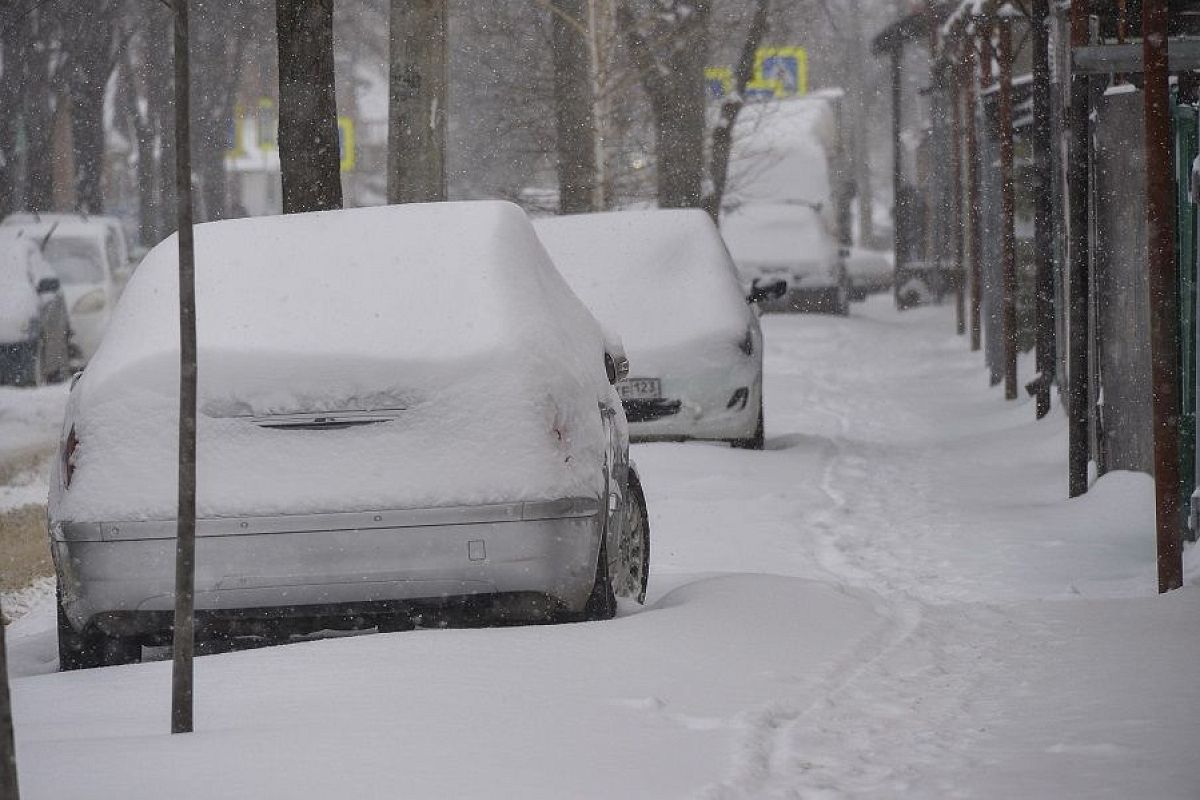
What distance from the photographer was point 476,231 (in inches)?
273

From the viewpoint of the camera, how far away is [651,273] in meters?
13.3

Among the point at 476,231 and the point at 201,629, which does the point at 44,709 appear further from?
the point at 476,231

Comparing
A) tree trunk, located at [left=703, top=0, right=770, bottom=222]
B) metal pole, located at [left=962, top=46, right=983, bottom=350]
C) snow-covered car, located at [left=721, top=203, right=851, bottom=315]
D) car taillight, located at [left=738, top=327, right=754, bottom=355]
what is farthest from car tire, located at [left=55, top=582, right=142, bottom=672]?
snow-covered car, located at [left=721, top=203, right=851, bottom=315]

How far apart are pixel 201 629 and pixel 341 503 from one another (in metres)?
0.65

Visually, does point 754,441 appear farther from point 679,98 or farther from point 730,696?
point 679,98

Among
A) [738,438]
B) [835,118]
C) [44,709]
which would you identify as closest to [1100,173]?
[738,438]

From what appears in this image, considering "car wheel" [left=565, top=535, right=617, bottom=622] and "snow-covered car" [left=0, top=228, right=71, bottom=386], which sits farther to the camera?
"snow-covered car" [left=0, top=228, right=71, bottom=386]

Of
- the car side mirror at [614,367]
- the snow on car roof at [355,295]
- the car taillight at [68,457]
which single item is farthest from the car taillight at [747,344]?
the car taillight at [68,457]

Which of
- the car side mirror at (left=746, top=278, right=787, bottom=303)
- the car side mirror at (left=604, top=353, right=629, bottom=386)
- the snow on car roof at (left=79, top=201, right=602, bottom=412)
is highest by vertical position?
the snow on car roof at (left=79, top=201, right=602, bottom=412)

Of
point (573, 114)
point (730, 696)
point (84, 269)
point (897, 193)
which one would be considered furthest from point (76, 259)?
point (730, 696)

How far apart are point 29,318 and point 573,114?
6413 millimetres

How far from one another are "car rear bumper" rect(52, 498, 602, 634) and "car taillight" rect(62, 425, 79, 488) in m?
0.17

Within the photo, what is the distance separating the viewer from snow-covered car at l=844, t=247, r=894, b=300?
140 ft

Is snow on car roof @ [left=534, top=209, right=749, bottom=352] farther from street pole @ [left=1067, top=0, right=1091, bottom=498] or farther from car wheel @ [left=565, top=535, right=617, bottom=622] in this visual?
car wheel @ [left=565, top=535, right=617, bottom=622]
